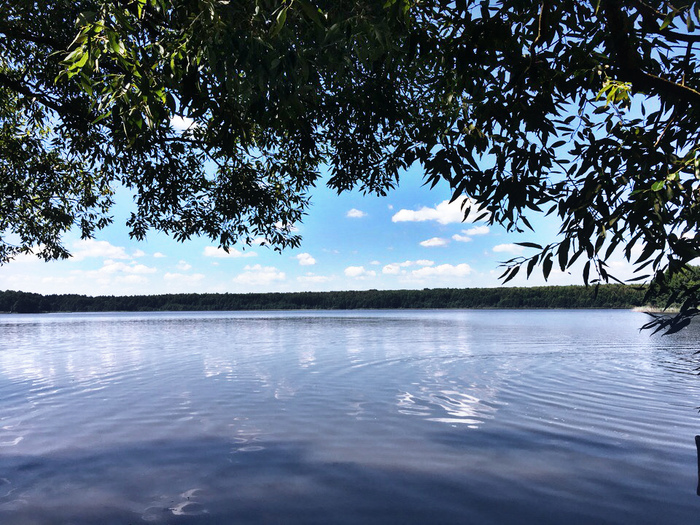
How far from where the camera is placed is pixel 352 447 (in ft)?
28.3

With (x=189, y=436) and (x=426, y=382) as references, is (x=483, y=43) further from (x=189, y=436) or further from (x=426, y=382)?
(x=426, y=382)

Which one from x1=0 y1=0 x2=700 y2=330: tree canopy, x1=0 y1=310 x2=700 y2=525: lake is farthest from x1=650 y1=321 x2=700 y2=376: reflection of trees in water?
x1=0 y1=0 x2=700 y2=330: tree canopy

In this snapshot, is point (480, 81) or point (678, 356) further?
point (678, 356)

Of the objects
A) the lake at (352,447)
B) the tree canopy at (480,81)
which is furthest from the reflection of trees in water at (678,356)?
the tree canopy at (480,81)

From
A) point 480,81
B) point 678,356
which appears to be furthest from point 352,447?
point 678,356

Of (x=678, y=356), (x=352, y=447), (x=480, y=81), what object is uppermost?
(x=480, y=81)

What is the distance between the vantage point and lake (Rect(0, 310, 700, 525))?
6.07 meters

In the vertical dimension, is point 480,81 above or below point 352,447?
above

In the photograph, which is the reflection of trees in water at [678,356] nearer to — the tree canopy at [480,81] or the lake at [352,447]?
the lake at [352,447]

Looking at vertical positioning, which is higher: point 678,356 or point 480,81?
point 480,81

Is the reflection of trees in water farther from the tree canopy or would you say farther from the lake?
the tree canopy

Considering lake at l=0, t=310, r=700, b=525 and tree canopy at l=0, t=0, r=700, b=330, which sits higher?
tree canopy at l=0, t=0, r=700, b=330

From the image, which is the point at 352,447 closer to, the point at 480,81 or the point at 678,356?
the point at 480,81

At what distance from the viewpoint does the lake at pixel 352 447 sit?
607cm
